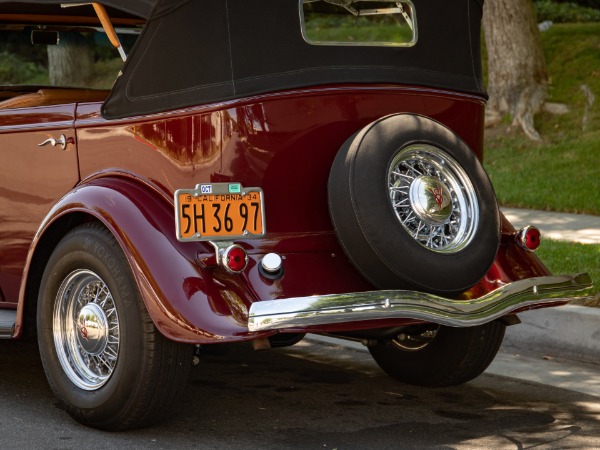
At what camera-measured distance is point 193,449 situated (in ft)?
14.8

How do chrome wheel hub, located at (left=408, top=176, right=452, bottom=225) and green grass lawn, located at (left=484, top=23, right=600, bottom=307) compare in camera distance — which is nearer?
chrome wheel hub, located at (left=408, top=176, right=452, bottom=225)

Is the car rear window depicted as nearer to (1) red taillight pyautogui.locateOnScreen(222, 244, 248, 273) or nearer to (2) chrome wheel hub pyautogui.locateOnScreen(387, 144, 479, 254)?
(2) chrome wheel hub pyautogui.locateOnScreen(387, 144, 479, 254)

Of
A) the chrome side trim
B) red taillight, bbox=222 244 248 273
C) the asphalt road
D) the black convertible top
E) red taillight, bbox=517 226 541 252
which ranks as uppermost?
the black convertible top

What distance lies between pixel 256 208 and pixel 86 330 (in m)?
0.93

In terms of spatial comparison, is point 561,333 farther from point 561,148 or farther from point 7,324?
point 561,148

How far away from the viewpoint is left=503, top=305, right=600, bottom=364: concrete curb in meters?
6.20

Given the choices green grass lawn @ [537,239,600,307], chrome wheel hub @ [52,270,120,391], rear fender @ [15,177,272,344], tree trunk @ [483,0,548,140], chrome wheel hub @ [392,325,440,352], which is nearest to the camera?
rear fender @ [15,177,272,344]

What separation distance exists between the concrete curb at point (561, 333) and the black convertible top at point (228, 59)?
1956mm

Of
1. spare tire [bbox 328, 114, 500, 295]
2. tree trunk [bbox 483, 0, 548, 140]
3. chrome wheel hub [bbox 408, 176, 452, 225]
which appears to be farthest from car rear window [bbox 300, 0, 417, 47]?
tree trunk [bbox 483, 0, 548, 140]

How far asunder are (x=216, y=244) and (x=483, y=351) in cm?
156

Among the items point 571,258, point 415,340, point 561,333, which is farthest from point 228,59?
point 571,258

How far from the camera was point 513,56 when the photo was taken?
1288 centimetres

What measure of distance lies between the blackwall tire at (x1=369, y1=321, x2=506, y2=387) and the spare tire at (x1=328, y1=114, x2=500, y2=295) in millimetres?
652

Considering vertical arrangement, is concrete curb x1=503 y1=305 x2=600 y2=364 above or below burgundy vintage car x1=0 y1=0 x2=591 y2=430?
below
